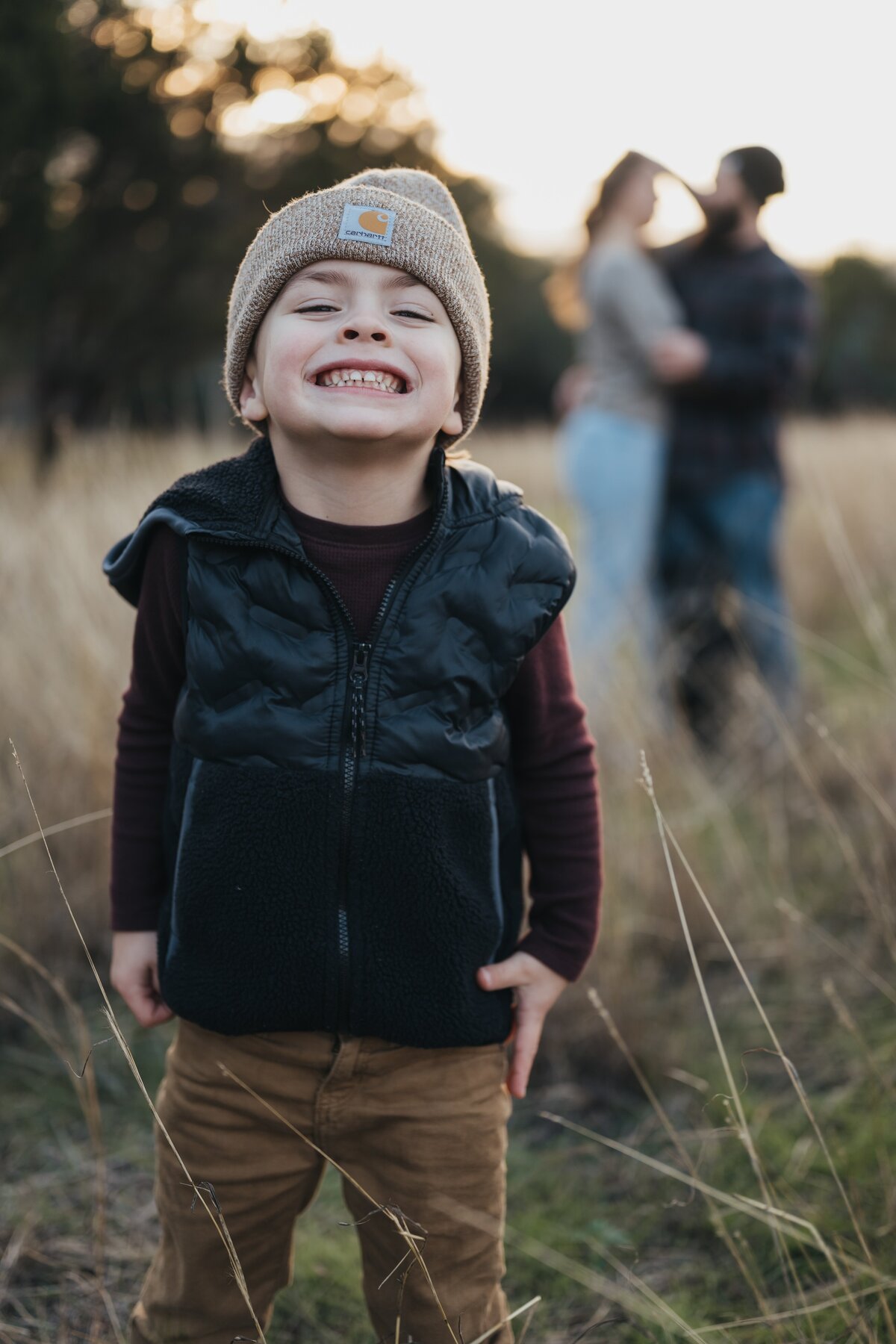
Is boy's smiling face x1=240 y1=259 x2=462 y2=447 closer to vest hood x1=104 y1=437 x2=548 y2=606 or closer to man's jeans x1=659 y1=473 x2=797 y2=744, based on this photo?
vest hood x1=104 y1=437 x2=548 y2=606

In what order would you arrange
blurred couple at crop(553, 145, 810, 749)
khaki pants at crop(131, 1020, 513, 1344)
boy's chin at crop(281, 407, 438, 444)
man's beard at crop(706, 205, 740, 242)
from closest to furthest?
1. boy's chin at crop(281, 407, 438, 444)
2. khaki pants at crop(131, 1020, 513, 1344)
3. man's beard at crop(706, 205, 740, 242)
4. blurred couple at crop(553, 145, 810, 749)

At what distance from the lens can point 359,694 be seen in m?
1.23

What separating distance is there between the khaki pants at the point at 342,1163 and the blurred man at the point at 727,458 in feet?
7.59

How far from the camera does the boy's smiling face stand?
3.90 feet

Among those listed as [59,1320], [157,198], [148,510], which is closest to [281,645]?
[148,510]

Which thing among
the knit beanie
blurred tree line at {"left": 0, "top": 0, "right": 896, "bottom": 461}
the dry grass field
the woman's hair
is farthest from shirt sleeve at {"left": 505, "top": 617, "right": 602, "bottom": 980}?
blurred tree line at {"left": 0, "top": 0, "right": 896, "bottom": 461}

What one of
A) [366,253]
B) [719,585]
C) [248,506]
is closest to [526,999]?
[248,506]

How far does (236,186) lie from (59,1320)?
828 centimetres

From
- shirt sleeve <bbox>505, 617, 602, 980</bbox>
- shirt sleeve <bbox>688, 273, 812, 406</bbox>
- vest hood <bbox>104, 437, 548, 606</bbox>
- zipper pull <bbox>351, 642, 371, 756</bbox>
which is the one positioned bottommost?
shirt sleeve <bbox>505, 617, 602, 980</bbox>

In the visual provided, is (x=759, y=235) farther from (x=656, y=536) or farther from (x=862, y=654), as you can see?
(x=862, y=654)

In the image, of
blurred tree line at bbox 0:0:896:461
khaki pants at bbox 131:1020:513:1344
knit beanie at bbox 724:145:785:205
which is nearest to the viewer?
khaki pants at bbox 131:1020:513:1344

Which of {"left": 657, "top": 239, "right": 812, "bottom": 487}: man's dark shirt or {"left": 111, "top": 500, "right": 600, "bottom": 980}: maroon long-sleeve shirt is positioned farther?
{"left": 657, "top": 239, "right": 812, "bottom": 487}: man's dark shirt

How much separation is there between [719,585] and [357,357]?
268 cm

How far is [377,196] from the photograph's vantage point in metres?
1.27
